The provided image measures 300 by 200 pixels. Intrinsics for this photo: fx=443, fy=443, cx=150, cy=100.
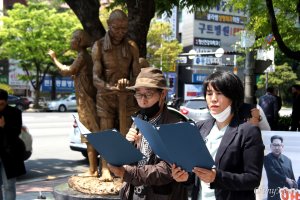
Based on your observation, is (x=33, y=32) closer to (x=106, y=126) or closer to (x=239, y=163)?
(x=106, y=126)

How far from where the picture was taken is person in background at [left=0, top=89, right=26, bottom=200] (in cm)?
496

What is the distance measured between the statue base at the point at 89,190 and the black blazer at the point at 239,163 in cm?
310

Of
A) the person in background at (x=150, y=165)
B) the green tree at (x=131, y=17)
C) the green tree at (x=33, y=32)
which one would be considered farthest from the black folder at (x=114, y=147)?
the green tree at (x=33, y=32)

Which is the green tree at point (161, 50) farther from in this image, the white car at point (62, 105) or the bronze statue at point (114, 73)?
the bronze statue at point (114, 73)

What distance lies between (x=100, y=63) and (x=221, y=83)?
133 inches

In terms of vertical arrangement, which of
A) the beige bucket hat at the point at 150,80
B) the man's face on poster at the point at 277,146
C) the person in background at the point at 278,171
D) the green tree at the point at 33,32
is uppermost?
the green tree at the point at 33,32

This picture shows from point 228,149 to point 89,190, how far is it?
11.4ft

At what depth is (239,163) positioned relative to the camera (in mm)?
2400

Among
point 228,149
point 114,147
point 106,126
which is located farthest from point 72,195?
point 228,149

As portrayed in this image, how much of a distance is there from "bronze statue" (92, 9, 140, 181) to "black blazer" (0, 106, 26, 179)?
1097mm

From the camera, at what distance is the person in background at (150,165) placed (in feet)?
8.76

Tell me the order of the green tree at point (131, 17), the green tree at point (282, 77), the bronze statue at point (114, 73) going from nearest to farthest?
1. the bronze statue at point (114, 73)
2. the green tree at point (131, 17)
3. the green tree at point (282, 77)

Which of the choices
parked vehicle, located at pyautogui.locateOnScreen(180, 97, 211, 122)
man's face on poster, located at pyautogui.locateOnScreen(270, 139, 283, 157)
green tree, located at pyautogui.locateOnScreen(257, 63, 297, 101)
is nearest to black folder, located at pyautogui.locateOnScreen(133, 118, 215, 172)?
man's face on poster, located at pyautogui.locateOnScreen(270, 139, 283, 157)

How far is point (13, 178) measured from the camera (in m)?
5.09
